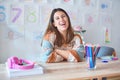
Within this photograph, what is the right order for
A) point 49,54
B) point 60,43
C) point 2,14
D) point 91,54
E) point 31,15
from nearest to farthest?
point 91,54 < point 49,54 < point 60,43 < point 2,14 < point 31,15

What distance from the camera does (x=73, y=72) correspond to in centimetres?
129

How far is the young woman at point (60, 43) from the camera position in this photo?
164 centimetres

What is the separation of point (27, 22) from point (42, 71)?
5.39 ft

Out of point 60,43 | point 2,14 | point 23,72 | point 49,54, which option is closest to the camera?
point 23,72

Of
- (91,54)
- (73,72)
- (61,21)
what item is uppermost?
(61,21)

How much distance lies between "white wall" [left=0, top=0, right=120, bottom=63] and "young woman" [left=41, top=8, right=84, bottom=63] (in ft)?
3.38

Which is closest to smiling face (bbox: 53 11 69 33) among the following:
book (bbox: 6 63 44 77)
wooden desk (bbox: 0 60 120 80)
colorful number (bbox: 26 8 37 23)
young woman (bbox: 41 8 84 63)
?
young woman (bbox: 41 8 84 63)

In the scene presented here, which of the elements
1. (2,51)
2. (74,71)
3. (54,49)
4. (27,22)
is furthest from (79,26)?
(74,71)

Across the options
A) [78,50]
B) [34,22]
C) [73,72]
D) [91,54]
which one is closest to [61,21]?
[78,50]

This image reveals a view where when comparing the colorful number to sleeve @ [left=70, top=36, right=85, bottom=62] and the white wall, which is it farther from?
sleeve @ [left=70, top=36, right=85, bottom=62]

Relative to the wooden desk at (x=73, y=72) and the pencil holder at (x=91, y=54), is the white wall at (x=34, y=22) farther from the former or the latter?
the pencil holder at (x=91, y=54)

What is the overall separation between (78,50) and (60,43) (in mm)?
184

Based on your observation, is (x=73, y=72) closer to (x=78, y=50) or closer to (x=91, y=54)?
(x=91, y=54)

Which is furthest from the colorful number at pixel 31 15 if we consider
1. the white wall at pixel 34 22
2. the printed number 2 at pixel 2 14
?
the printed number 2 at pixel 2 14
